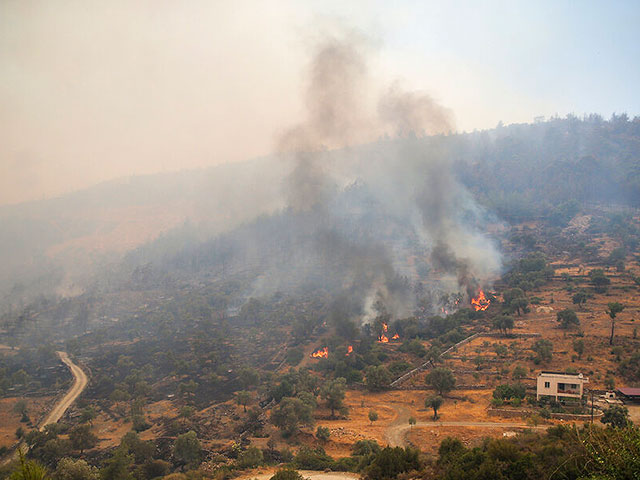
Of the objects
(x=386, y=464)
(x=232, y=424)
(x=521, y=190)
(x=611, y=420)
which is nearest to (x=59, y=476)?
(x=232, y=424)

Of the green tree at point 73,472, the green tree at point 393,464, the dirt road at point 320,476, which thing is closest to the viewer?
the green tree at point 393,464

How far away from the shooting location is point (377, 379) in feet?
142

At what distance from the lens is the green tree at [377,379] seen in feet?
142

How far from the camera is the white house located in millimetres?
33719

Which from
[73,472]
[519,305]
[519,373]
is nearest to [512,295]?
[519,305]

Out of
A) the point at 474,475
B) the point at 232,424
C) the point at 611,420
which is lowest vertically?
the point at 232,424

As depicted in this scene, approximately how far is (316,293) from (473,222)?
43.2 meters

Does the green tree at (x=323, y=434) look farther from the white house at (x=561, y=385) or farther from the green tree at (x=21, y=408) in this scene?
the green tree at (x=21, y=408)

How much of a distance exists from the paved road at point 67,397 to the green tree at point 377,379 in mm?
29380

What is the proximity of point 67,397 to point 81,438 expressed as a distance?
16.8m

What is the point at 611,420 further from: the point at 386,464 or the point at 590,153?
the point at 590,153

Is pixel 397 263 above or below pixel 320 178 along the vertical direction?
below

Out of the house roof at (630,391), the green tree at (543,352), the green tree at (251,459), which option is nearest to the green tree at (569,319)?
the green tree at (543,352)

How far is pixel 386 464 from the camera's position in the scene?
21922mm
